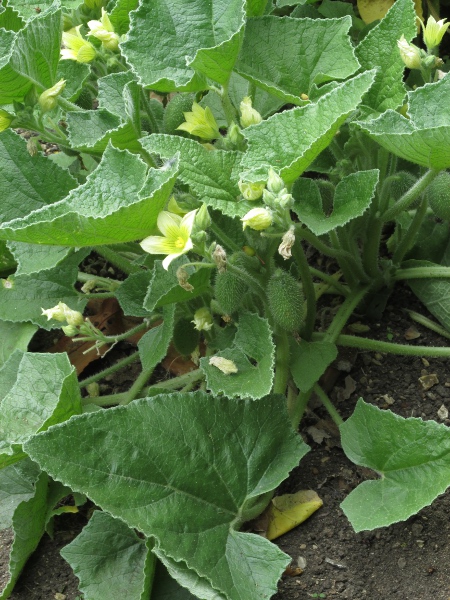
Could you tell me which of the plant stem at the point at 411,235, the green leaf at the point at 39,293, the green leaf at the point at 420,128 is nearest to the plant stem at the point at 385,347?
the plant stem at the point at 411,235

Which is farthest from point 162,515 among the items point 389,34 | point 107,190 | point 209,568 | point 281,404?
point 389,34

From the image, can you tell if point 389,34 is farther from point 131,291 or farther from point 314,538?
point 314,538

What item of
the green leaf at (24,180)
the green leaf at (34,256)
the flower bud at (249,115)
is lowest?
the green leaf at (34,256)

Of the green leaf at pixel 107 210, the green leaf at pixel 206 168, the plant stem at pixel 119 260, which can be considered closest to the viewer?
the green leaf at pixel 107 210

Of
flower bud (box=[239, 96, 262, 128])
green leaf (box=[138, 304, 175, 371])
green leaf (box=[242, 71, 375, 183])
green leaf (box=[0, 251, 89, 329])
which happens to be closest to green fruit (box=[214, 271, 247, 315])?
green leaf (box=[138, 304, 175, 371])

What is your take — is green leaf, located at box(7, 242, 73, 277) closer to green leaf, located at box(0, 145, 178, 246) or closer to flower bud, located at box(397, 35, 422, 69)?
green leaf, located at box(0, 145, 178, 246)

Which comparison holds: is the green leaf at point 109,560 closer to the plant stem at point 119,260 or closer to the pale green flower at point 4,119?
the plant stem at point 119,260

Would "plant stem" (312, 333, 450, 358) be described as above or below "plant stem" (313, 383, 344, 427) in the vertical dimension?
above
